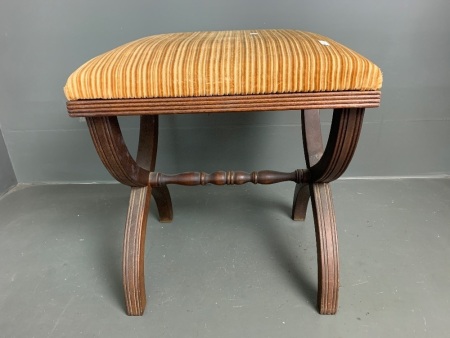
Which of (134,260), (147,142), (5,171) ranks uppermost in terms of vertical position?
(147,142)

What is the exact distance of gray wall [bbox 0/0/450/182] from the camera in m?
0.93

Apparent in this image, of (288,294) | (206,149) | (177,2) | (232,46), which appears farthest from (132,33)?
(288,294)

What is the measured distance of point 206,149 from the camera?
43.0 inches

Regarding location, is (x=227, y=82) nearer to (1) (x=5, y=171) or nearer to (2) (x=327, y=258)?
(2) (x=327, y=258)

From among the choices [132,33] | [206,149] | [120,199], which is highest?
[132,33]

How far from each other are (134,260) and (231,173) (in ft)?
0.86

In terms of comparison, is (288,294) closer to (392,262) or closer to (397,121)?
(392,262)

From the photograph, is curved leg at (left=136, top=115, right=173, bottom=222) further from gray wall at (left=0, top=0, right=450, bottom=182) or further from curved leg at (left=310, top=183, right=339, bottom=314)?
curved leg at (left=310, top=183, right=339, bottom=314)

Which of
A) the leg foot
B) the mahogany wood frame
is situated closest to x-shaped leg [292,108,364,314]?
the mahogany wood frame

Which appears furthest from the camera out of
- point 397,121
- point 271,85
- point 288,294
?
point 397,121

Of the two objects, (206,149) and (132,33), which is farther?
(206,149)

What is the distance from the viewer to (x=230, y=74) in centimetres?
46

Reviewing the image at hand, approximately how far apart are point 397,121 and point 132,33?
818 mm

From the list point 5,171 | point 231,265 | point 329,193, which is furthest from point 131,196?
point 5,171
